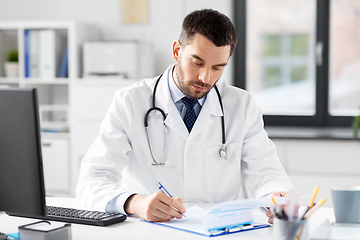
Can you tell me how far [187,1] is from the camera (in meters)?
3.55

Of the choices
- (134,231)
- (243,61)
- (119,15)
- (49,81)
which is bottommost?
(134,231)

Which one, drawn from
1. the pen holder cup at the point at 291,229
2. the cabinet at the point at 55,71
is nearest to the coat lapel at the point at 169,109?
the pen holder cup at the point at 291,229

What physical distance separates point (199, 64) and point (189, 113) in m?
0.22

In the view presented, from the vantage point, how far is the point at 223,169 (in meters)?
1.80

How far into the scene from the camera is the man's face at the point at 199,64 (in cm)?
164

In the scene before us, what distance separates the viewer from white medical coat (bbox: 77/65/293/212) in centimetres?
175

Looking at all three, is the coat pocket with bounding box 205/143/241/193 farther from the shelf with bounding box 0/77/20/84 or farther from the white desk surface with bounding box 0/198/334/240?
the shelf with bounding box 0/77/20/84

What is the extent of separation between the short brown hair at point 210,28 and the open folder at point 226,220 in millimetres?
571

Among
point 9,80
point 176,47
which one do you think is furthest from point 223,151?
point 9,80

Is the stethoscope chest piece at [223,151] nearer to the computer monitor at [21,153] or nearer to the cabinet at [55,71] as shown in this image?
the computer monitor at [21,153]

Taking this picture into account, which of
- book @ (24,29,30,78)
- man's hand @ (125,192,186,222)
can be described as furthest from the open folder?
book @ (24,29,30,78)

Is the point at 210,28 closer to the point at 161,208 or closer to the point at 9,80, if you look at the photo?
the point at 161,208

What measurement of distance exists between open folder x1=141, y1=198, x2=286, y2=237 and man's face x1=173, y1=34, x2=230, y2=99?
48 cm

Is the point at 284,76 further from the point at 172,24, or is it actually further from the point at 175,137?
the point at 175,137
